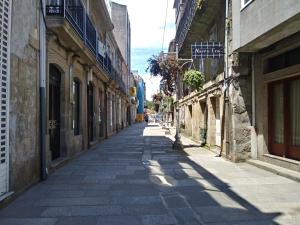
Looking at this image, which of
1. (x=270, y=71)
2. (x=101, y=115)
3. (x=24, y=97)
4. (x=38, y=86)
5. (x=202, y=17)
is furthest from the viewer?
(x=101, y=115)

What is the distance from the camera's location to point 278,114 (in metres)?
12.2

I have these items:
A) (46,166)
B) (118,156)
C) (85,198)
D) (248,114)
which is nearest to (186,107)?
(118,156)

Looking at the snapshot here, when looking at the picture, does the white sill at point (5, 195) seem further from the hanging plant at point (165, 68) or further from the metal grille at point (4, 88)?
the hanging plant at point (165, 68)

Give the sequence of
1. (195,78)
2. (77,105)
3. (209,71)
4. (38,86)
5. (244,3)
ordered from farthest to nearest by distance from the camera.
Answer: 1. (209,71)
2. (195,78)
3. (77,105)
4. (244,3)
5. (38,86)

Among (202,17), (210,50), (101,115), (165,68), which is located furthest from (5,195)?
(101,115)

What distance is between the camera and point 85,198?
7.91 m

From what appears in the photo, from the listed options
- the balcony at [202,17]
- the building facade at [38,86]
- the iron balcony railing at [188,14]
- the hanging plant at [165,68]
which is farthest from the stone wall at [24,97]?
the hanging plant at [165,68]

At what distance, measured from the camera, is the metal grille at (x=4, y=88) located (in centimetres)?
718

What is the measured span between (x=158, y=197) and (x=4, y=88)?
3.16 metres

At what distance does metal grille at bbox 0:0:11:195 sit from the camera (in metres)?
7.18

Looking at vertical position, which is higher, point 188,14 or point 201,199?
point 188,14

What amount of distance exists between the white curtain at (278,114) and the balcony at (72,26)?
18.6 ft

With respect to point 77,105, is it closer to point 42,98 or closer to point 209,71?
point 209,71

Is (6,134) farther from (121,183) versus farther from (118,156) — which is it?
(118,156)
